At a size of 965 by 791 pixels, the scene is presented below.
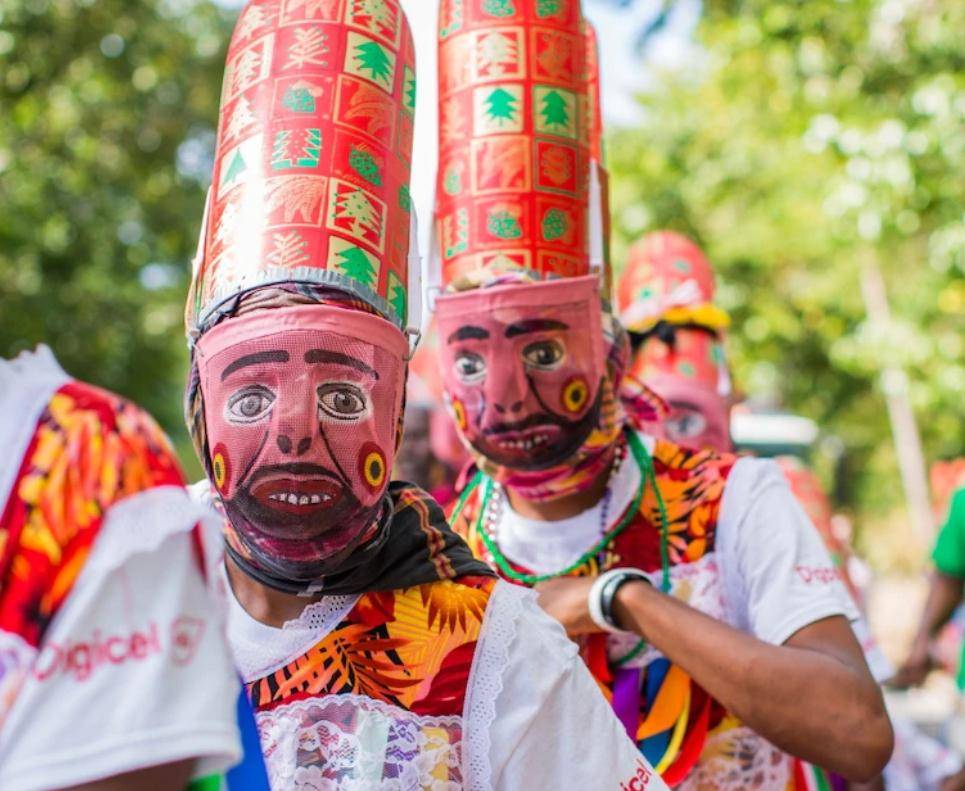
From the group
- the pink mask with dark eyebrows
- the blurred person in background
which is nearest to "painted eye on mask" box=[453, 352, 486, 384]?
the pink mask with dark eyebrows

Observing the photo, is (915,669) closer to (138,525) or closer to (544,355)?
(544,355)

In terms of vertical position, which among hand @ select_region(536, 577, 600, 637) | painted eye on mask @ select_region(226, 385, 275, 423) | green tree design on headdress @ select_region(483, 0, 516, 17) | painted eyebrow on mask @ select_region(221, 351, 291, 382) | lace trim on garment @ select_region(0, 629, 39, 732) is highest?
green tree design on headdress @ select_region(483, 0, 516, 17)

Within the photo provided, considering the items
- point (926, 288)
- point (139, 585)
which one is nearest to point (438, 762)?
Result: point (139, 585)

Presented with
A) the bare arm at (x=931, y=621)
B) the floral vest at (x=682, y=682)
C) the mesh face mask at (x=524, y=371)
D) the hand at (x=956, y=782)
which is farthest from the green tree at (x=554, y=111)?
the bare arm at (x=931, y=621)

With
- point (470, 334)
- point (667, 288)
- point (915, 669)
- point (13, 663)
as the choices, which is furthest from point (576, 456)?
point (915, 669)

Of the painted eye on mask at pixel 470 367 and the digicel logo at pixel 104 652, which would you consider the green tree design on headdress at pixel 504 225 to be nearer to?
the painted eye on mask at pixel 470 367

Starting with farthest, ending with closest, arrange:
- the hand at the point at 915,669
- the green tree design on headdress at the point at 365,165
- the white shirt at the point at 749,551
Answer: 1. the hand at the point at 915,669
2. the white shirt at the point at 749,551
3. the green tree design on headdress at the point at 365,165

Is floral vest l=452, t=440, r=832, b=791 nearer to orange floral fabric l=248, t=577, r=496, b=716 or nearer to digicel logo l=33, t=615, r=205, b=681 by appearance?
orange floral fabric l=248, t=577, r=496, b=716

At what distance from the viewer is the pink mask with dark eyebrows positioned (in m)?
2.80

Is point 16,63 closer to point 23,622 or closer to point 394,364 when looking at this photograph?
point 394,364

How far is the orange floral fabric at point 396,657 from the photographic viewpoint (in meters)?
2.07

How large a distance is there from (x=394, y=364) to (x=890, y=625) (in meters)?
15.8

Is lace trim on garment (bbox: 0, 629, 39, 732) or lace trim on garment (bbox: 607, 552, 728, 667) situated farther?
lace trim on garment (bbox: 607, 552, 728, 667)

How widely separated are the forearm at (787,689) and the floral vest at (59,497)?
4.65 feet
